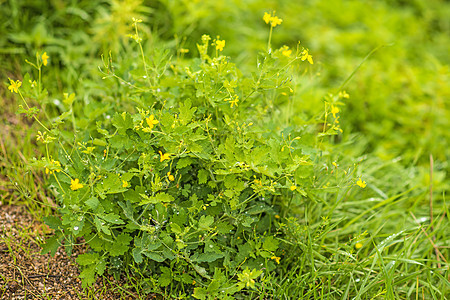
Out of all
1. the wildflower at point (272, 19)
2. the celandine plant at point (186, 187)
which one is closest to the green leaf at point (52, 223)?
the celandine plant at point (186, 187)

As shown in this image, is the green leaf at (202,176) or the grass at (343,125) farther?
the grass at (343,125)

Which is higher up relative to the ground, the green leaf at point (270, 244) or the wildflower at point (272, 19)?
the wildflower at point (272, 19)

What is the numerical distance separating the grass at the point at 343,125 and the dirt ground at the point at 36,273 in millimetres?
12

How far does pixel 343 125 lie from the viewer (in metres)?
3.16

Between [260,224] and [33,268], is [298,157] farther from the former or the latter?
[33,268]

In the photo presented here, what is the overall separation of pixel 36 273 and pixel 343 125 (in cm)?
220

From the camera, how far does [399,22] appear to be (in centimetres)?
447

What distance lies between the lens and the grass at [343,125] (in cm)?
199

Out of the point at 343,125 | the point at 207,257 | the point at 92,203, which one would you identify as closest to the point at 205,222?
the point at 207,257

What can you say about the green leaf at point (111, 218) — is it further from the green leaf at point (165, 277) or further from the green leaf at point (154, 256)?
the green leaf at point (165, 277)

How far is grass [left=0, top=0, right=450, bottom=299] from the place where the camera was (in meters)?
1.99

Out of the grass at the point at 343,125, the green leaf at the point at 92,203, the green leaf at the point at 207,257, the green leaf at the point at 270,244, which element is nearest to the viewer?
the green leaf at the point at 92,203

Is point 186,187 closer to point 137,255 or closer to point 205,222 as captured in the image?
point 205,222

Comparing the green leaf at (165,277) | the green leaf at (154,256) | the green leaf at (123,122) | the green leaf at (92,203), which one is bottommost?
the green leaf at (165,277)
